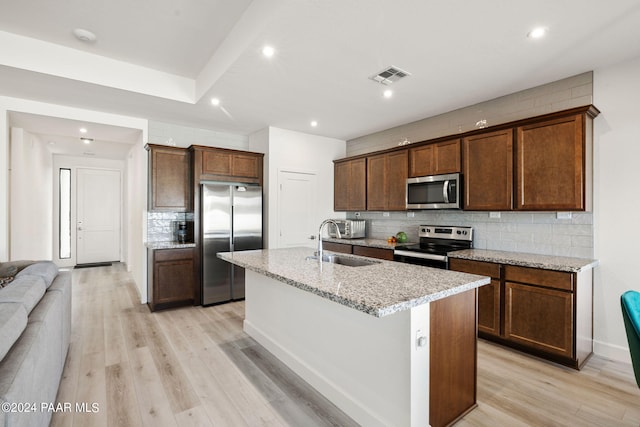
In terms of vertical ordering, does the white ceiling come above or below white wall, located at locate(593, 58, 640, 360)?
above

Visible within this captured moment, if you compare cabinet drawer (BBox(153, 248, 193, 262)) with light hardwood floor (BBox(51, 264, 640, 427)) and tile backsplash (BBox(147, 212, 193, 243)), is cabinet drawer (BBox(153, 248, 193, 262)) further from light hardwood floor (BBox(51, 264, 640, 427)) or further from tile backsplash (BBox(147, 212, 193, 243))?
light hardwood floor (BBox(51, 264, 640, 427))

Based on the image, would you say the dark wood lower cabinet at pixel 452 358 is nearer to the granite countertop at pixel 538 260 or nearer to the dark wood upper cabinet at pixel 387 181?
the granite countertop at pixel 538 260

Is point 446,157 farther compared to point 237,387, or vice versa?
point 446,157

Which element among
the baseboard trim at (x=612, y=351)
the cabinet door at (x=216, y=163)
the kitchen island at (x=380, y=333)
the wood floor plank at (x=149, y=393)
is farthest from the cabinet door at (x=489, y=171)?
the wood floor plank at (x=149, y=393)

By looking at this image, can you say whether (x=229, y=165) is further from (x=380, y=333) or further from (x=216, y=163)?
(x=380, y=333)

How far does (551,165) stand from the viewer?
2.87 metres

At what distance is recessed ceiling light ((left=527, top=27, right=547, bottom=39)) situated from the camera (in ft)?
7.38

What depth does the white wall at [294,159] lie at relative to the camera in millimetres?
4828

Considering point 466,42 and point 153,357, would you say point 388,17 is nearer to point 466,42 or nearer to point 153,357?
point 466,42

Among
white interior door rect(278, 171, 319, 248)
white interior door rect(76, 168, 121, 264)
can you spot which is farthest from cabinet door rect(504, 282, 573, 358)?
white interior door rect(76, 168, 121, 264)

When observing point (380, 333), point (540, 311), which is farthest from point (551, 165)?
point (380, 333)

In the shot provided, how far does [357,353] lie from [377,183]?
10.4 feet

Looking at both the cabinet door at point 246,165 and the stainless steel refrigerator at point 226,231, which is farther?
the cabinet door at point 246,165

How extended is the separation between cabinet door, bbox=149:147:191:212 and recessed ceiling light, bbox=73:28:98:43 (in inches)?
60.7
